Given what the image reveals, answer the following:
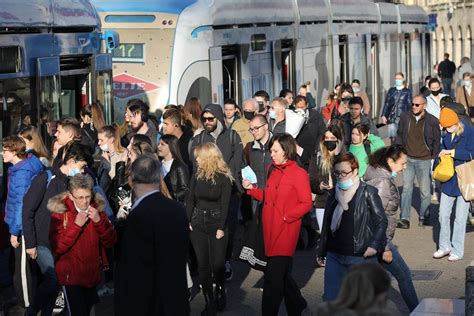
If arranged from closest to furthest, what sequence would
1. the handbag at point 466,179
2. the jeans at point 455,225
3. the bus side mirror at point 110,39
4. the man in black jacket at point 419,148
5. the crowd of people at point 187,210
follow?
the crowd of people at point 187,210 → the handbag at point 466,179 → the jeans at point 455,225 → the bus side mirror at point 110,39 → the man in black jacket at point 419,148

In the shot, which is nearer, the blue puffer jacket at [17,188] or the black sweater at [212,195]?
the blue puffer jacket at [17,188]

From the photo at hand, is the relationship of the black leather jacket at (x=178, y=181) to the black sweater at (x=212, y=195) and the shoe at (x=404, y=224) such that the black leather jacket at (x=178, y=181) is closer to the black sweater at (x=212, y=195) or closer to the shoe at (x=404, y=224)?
the black sweater at (x=212, y=195)

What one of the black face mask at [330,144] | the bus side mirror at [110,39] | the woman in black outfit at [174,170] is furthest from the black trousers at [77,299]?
the bus side mirror at [110,39]

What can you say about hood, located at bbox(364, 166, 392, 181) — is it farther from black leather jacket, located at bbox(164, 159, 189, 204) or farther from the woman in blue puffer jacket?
the woman in blue puffer jacket

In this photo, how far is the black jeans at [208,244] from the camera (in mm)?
11391

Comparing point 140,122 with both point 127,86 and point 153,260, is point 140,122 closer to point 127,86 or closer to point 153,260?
point 127,86

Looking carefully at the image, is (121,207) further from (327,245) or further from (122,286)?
(122,286)

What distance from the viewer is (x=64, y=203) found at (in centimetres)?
955

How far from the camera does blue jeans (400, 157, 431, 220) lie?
1655cm

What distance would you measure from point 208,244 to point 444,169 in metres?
3.65

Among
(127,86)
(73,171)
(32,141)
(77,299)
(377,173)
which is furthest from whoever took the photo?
(127,86)

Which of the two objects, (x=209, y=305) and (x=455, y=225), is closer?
(x=209, y=305)

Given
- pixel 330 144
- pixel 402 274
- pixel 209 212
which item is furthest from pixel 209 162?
pixel 330 144

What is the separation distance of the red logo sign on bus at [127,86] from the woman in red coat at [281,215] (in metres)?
7.68
